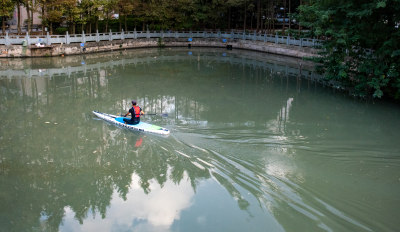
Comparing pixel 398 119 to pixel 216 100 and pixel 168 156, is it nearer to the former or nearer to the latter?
pixel 216 100

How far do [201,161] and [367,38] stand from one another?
10.9 m

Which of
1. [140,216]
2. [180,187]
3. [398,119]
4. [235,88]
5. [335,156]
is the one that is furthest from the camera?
[235,88]

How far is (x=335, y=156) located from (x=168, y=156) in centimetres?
507

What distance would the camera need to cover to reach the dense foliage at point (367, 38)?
54.7 ft

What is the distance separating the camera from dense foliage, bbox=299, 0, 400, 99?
1669cm

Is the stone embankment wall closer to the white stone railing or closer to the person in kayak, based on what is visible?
the white stone railing

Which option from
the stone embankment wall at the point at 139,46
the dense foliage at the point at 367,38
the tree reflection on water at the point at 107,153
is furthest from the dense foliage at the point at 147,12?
the dense foliage at the point at 367,38

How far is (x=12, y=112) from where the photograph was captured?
16.6 meters

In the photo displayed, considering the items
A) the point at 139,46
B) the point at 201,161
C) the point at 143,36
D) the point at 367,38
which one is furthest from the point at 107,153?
the point at 143,36

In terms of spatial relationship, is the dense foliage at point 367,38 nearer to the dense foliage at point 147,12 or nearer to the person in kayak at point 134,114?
the person in kayak at point 134,114

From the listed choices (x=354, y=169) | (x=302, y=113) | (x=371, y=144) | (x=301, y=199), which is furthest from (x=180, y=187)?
(x=302, y=113)

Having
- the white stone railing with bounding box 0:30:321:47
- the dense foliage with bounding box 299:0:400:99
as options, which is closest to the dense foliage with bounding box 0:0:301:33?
the white stone railing with bounding box 0:30:321:47

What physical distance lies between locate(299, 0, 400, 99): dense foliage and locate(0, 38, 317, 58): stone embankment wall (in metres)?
9.37

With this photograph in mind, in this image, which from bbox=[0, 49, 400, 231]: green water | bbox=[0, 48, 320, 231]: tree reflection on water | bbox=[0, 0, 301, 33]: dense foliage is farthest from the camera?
bbox=[0, 0, 301, 33]: dense foliage
